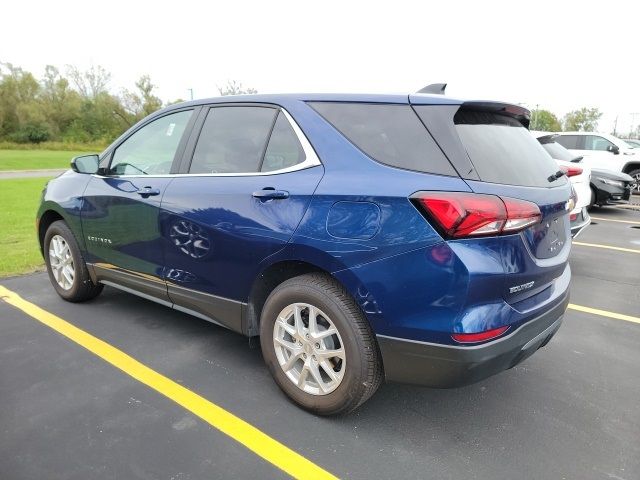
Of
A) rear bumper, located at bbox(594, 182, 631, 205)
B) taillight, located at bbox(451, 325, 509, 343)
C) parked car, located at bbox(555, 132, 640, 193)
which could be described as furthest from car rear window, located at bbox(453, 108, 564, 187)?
parked car, located at bbox(555, 132, 640, 193)

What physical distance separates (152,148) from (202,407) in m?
1.96

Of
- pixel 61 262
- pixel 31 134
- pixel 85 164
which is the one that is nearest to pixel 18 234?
pixel 61 262

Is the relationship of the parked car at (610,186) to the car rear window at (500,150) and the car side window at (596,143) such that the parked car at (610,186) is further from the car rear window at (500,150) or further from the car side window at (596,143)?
the car rear window at (500,150)

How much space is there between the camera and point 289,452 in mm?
2348

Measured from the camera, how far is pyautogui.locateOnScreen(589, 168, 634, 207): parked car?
398 inches

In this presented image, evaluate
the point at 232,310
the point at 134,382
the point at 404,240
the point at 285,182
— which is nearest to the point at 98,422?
the point at 134,382

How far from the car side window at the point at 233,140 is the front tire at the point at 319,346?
32.8 inches

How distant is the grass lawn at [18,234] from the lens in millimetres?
5508

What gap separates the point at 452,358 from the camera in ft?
7.07

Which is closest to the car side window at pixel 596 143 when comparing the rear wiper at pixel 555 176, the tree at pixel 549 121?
the rear wiper at pixel 555 176

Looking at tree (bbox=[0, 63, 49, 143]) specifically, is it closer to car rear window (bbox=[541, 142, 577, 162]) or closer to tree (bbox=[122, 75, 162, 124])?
tree (bbox=[122, 75, 162, 124])

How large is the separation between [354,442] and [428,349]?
2.13ft

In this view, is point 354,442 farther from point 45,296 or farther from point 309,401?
point 45,296

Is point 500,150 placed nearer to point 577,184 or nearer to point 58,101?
point 577,184
